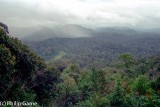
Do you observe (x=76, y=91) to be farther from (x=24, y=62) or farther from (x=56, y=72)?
(x=24, y=62)

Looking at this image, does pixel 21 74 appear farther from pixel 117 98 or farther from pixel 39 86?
pixel 117 98

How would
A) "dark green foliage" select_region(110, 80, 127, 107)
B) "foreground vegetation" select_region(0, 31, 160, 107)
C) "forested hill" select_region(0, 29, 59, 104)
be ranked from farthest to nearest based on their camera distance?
"dark green foliage" select_region(110, 80, 127, 107) → "foreground vegetation" select_region(0, 31, 160, 107) → "forested hill" select_region(0, 29, 59, 104)

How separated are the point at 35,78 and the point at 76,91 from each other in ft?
70.8

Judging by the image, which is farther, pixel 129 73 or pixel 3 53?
pixel 129 73

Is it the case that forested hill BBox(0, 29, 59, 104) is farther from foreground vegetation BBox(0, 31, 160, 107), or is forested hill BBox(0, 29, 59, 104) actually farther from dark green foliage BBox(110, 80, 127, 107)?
dark green foliage BBox(110, 80, 127, 107)

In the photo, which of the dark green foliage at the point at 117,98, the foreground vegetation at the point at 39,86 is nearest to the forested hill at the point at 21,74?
the foreground vegetation at the point at 39,86

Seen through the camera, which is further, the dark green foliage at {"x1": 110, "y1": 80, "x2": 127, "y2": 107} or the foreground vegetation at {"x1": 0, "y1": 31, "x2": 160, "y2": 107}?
the dark green foliage at {"x1": 110, "y1": 80, "x2": 127, "y2": 107}

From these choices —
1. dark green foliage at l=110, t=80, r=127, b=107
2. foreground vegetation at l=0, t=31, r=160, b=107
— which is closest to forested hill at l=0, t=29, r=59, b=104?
foreground vegetation at l=0, t=31, r=160, b=107

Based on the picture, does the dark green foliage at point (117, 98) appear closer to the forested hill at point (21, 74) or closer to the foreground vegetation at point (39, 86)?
the foreground vegetation at point (39, 86)

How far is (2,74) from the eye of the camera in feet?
121

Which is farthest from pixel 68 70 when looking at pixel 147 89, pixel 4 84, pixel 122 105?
pixel 4 84

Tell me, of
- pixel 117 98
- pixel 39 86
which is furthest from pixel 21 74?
pixel 117 98

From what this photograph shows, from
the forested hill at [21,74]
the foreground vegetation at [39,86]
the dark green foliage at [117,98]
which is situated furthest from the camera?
the dark green foliage at [117,98]

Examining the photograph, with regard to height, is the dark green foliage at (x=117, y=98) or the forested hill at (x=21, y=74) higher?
the forested hill at (x=21, y=74)
